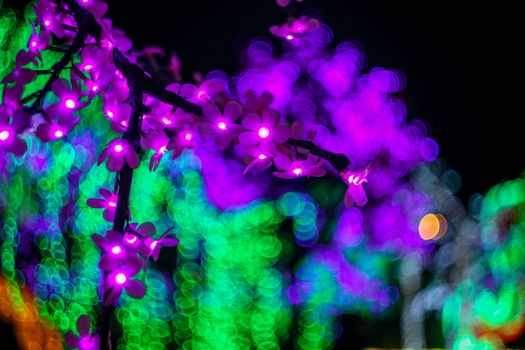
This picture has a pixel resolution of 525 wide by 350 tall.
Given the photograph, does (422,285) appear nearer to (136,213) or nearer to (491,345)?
(491,345)

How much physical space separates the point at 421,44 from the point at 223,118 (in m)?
3.87

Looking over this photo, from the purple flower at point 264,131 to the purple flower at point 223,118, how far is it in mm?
40

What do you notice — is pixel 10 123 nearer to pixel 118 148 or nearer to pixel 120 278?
pixel 118 148

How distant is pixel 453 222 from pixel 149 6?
3602 millimetres

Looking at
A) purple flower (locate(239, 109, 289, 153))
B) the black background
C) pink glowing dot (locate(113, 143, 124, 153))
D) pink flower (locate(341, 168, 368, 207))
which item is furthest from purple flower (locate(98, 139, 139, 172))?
the black background

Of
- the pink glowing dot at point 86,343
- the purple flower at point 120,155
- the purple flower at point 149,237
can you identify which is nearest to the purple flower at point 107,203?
the purple flower at point 149,237

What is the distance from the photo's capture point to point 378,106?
440cm

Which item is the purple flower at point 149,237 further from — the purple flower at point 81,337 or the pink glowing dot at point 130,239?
the purple flower at point 81,337

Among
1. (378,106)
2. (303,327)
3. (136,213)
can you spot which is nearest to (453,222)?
(378,106)

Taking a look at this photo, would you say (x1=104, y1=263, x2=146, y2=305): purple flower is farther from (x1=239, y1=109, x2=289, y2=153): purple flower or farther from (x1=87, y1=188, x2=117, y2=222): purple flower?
(x1=239, y1=109, x2=289, y2=153): purple flower

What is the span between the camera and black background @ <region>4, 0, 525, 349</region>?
13.7 feet

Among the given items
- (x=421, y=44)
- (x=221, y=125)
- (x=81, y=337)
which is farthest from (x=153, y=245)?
(x=421, y=44)

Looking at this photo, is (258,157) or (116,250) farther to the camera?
(258,157)

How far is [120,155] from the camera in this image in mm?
1054
